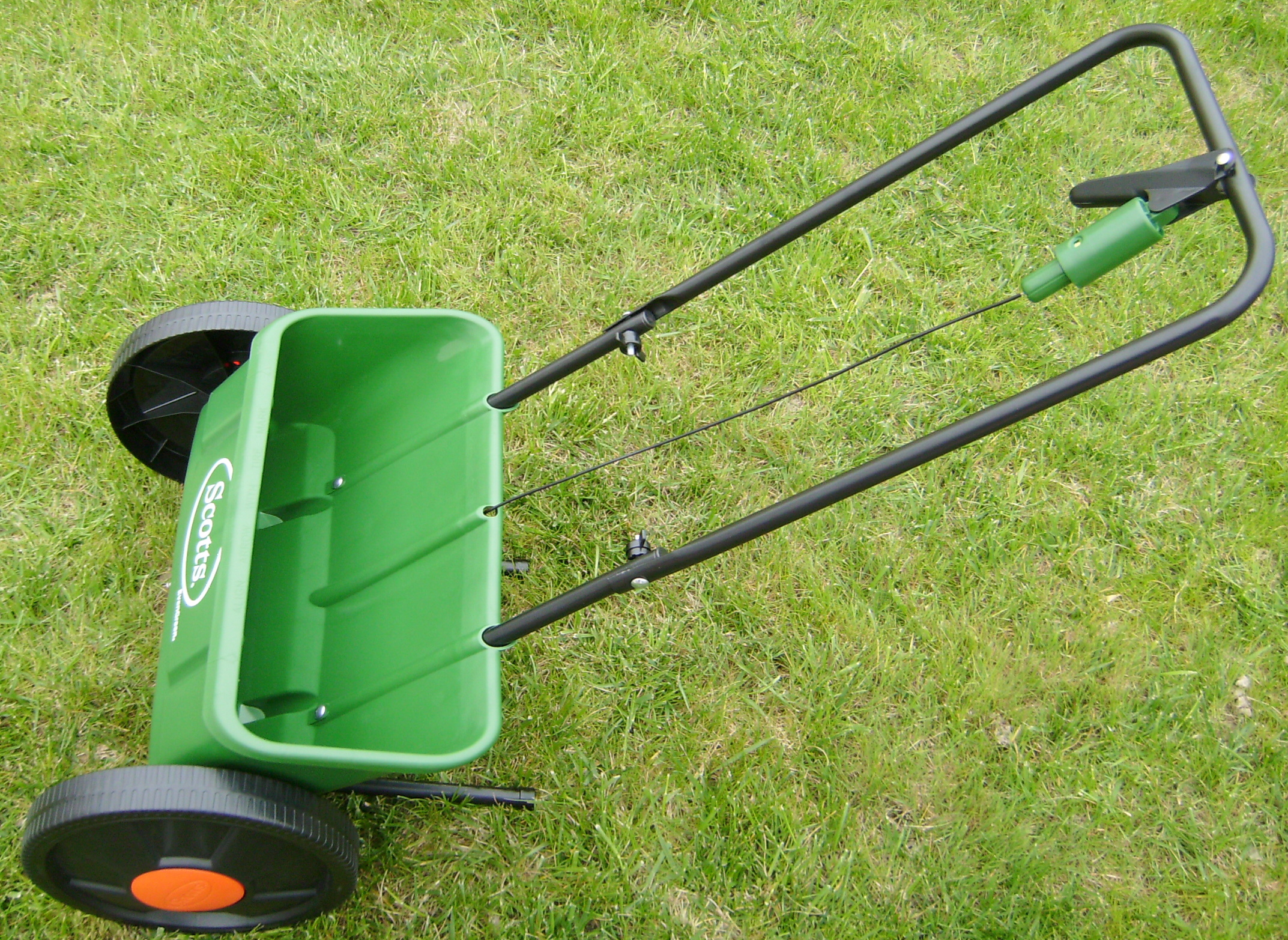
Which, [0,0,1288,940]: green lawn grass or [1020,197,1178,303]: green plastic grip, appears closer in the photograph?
[1020,197,1178,303]: green plastic grip

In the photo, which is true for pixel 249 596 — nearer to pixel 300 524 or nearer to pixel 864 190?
pixel 300 524

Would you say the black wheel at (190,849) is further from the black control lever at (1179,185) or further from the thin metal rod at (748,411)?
the black control lever at (1179,185)

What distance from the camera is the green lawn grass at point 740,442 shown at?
186cm

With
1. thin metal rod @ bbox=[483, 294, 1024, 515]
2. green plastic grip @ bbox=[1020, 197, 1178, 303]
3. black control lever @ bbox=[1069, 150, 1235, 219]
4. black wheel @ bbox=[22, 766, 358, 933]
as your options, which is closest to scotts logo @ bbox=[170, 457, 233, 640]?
black wheel @ bbox=[22, 766, 358, 933]

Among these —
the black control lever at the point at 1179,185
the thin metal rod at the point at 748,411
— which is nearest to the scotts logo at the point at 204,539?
the thin metal rod at the point at 748,411

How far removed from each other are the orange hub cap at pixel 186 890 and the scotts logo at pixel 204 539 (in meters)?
0.36

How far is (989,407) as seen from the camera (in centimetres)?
145

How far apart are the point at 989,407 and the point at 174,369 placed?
1.49 m

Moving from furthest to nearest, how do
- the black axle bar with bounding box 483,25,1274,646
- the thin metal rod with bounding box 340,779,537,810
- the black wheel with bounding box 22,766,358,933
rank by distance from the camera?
the thin metal rod with bounding box 340,779,537,810
the black wheel with bounding box 22,766,358,933
the black axle bar with bounding box 483,25,1274,646

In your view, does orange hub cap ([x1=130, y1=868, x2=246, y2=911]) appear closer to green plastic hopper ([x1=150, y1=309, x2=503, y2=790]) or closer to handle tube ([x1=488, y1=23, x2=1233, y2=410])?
green plastic hopper ([x1=150, y1=309, x2=503, y2=790])

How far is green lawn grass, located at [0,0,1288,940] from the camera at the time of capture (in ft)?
6.09

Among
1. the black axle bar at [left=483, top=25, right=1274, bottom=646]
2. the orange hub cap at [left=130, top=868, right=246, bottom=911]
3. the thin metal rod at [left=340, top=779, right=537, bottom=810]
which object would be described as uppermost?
the black axle bar at [left=483, top=25, right=1274, bottom=646]

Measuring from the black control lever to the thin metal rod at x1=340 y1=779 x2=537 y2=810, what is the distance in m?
1.42

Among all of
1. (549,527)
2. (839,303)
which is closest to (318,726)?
(549,527)
